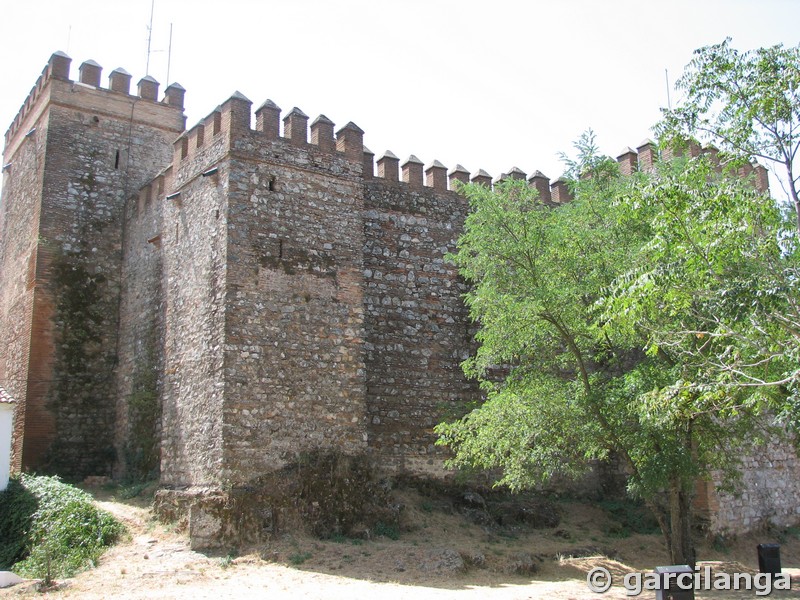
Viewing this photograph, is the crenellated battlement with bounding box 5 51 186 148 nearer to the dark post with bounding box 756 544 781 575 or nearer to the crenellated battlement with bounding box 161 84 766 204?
the crenellated battlement with bounding box 161 84 766 204

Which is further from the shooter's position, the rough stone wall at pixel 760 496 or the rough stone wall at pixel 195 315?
the rough stone wall at pixel 760 496

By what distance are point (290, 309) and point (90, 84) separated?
379 inches

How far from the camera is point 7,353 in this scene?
1845 cm

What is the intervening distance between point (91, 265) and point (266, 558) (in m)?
9.50

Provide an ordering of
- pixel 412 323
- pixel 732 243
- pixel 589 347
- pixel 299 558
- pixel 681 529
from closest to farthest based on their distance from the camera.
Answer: pixel 732 243 → pixel 299 558 → pixel 681 529 → pixel 589 347 → pixel 412 323

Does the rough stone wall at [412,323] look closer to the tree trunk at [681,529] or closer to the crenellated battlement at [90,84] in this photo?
the tree trunk at [681,529]

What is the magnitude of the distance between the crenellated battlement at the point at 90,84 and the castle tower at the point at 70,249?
3 cm

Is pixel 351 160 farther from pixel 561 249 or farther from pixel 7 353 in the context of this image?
pixel 7 353

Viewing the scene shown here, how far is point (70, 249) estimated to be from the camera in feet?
59.0

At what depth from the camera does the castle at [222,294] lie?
45.0 ft

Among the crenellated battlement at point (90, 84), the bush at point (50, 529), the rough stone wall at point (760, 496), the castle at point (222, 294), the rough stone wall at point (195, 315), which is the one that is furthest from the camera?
the crenellated battlement at point (90, 84)

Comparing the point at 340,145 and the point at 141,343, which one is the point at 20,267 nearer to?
the point at 141,343

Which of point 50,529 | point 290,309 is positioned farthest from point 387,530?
point 50,529

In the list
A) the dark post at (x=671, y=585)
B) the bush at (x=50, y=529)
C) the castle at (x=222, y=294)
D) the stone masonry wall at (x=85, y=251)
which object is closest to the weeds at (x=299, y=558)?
the castle at (x=222, y=294)
